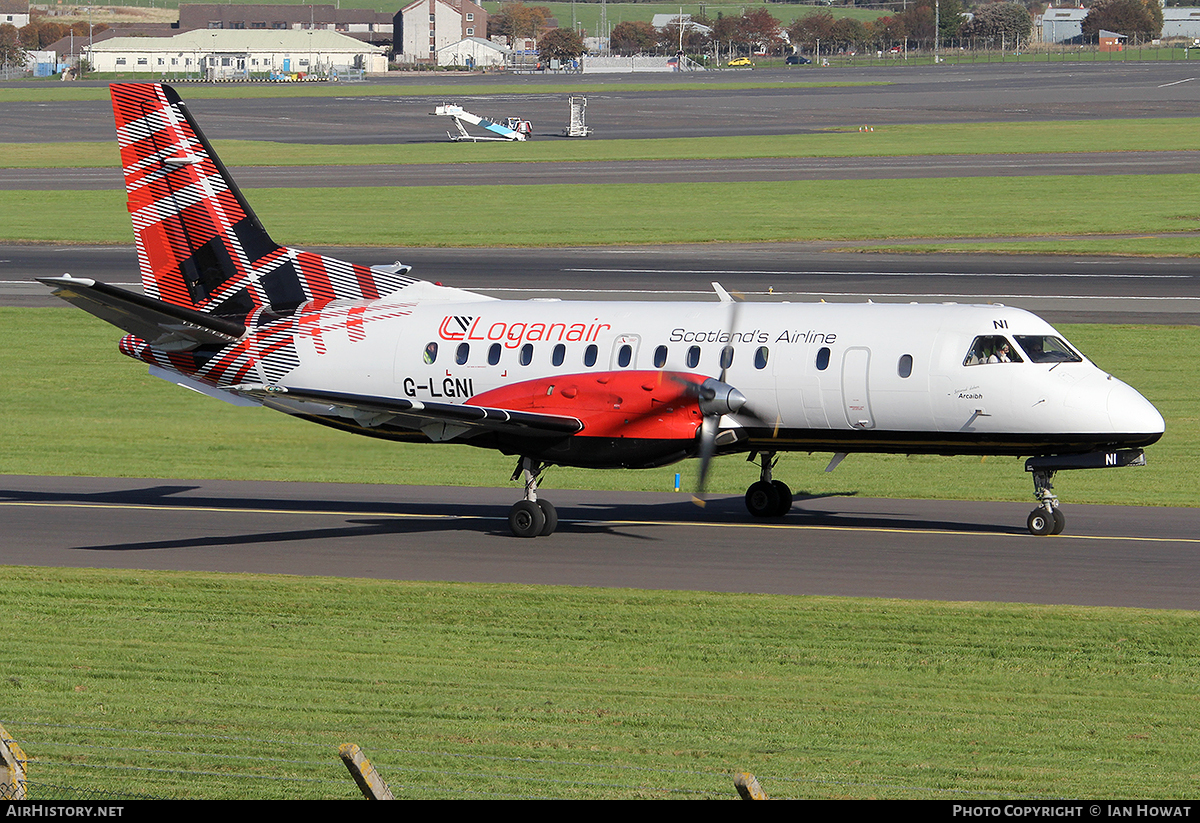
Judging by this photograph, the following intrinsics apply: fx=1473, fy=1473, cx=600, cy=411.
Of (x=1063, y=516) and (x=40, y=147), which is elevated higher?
(x=40, y=147)

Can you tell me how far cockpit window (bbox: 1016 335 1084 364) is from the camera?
24.0 metres

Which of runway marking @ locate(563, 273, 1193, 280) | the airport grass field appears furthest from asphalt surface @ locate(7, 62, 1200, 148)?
the airport grass field

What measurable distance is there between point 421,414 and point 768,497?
6.75 m

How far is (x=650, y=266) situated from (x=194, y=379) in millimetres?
31719

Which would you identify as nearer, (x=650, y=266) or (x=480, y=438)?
(x=480, y=438)

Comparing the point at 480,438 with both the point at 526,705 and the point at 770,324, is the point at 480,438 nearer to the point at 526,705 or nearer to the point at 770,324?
the point at 770,324

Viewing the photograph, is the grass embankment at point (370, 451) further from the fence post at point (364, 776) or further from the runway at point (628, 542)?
the fence post at point (364, 776)

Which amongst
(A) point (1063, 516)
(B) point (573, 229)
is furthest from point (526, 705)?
(B) point (573, 229)

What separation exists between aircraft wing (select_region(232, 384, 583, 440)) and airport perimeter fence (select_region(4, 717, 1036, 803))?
368 inches

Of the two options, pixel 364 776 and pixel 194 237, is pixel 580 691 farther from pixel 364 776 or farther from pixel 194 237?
pixel 194 237

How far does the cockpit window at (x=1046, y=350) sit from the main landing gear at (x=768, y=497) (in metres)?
5.09

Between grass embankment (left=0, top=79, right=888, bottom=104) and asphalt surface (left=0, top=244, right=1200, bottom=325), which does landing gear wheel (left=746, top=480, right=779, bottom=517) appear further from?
grass embankment (left=0, top=79, right=888, bottom=104)

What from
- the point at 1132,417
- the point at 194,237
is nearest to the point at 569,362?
the point at 194,237

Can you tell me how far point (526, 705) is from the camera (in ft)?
52.8
